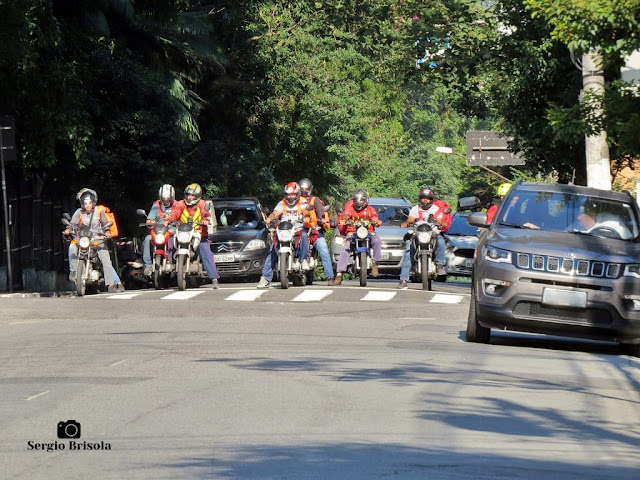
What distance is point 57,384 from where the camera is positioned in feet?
41.1

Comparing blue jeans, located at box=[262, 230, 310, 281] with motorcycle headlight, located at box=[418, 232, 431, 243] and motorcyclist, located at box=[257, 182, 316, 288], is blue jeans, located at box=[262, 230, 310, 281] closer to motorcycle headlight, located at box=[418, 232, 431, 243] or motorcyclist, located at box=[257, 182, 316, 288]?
motorcyclist, located at box=[257, 182, 316, 288]

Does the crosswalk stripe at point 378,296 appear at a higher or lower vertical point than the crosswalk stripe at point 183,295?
lower

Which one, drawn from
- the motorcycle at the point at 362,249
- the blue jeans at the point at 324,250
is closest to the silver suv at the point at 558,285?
the motorcycle at the point at 362,249

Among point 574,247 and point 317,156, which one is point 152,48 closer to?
point 317,156

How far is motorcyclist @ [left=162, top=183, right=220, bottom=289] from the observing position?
27484mm

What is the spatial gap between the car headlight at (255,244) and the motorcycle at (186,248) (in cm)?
377

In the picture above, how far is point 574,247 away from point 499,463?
7433 mm

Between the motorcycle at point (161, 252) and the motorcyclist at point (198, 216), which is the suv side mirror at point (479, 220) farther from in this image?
the motorcycle at point (161, 252)

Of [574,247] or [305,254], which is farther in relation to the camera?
[305,254]

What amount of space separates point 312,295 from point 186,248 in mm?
2962

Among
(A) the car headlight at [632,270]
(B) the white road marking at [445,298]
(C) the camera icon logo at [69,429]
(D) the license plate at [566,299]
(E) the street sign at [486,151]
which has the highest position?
(E) the street sign at [486,151]

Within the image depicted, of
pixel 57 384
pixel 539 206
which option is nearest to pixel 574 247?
pixel 539 206

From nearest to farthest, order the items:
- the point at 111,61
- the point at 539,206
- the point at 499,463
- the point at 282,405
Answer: the point at 499,463
the point at 282,405
the point at 539,206
the point at 111,61

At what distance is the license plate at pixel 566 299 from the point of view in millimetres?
15719
